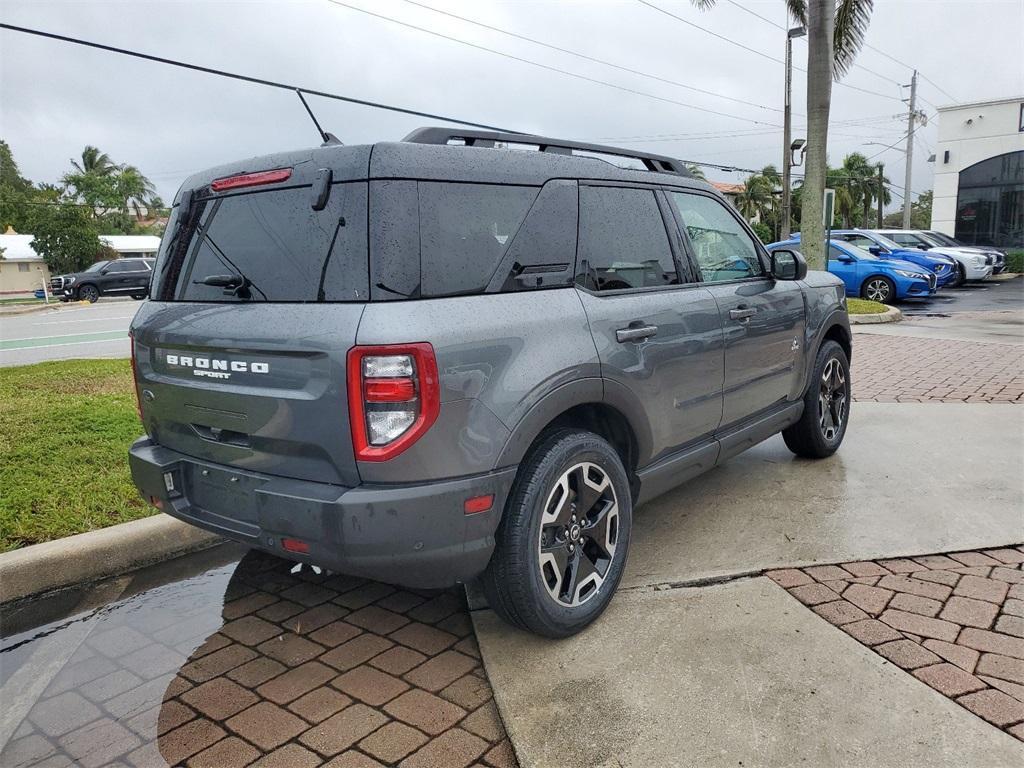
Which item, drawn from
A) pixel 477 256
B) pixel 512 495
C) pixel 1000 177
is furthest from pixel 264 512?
pixel 1000 177

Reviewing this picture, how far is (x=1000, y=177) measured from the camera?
31.9 meters

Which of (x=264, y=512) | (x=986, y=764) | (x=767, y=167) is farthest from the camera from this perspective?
(x=767, y=167)

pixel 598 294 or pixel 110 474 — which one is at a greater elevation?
pixel 598 294

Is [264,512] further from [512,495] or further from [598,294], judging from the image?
[598,294]

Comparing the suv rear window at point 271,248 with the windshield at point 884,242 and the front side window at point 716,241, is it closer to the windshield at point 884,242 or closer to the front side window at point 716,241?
the front side window at point 716,241

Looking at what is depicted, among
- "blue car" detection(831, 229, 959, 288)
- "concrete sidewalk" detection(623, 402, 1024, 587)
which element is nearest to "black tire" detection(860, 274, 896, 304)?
"blue car" detection(831, 229, 959, 288)

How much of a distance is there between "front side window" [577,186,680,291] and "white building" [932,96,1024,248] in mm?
35025

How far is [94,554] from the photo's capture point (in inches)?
147

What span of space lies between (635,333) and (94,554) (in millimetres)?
2812

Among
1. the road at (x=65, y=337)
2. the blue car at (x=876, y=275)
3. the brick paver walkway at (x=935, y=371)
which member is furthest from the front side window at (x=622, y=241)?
the blue car at (x=876, y=275)

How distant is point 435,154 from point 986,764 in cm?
259

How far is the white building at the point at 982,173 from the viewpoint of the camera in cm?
3136

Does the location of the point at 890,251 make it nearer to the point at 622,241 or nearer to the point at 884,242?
the point at 884,242

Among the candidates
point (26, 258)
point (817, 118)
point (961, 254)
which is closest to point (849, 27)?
point (817, 118)
